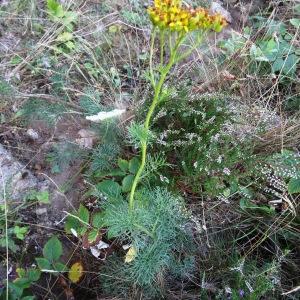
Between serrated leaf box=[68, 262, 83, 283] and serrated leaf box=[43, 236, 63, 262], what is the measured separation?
8 centimetres

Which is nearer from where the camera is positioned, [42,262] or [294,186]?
[42,262]

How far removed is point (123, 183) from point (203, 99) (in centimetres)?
55

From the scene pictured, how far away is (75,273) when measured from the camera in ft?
5.37

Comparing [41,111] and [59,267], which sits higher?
[41,111]

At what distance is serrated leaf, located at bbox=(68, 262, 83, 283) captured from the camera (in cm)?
163

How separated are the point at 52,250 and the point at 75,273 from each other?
0.13 meters

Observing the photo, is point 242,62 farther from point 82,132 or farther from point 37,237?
point 37,237

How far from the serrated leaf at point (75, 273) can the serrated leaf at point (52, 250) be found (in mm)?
81

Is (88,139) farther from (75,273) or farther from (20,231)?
(75,273)

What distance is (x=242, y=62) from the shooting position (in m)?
2.32

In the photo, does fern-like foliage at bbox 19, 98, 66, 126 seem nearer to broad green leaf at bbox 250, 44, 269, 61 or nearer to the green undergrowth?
the green undergrowth

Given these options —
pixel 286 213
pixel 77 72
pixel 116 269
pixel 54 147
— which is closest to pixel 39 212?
pixel 54 147

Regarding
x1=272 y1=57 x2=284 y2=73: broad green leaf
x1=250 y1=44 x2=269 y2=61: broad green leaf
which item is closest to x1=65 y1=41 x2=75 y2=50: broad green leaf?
x1=250 y1=44 x2=269 y2=61: broad green leaf

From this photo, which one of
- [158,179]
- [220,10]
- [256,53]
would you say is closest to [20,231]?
[158,179]
